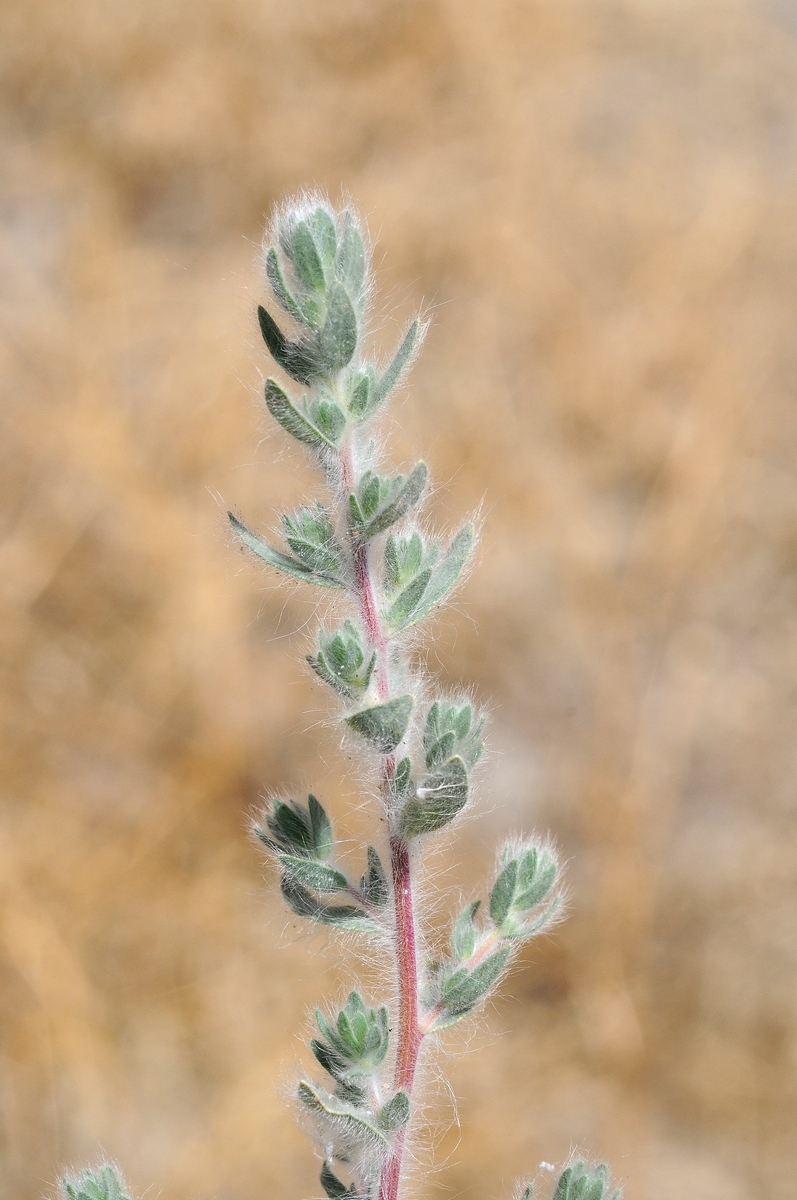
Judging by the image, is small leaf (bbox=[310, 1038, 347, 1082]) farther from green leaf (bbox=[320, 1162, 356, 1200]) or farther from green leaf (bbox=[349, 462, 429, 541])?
green leaf (bbox=[349, 462, 429, 541])

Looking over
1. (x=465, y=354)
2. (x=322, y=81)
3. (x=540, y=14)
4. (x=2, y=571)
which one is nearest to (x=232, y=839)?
(x=2, y=571)

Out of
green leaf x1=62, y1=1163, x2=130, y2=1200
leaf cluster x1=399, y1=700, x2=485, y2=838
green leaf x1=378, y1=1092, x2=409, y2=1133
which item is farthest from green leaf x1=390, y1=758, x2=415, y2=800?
green leaf x1=62, y1=1163, x2=130, y2=1200

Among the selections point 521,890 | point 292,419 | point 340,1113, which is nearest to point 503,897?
point 521,890

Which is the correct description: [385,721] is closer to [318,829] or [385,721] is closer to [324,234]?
[318,829]

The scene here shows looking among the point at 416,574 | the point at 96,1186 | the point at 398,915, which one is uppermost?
the point at 416,574

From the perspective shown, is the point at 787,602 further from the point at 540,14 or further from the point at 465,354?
the point at 540,14

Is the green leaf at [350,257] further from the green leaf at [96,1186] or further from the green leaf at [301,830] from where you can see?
the green leaf at [96,1186]

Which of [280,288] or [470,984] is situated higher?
[280,288]
